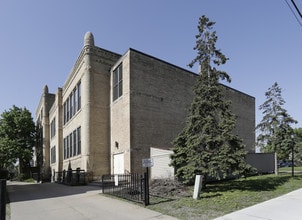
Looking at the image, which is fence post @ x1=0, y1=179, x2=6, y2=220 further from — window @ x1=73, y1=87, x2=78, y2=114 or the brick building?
window @ x1=73, y1=87, x2=78, y2=114

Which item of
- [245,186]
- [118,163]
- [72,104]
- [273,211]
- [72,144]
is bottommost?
[245,186]

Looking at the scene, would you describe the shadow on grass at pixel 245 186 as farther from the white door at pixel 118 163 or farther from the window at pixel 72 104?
the window at pixel 72 104

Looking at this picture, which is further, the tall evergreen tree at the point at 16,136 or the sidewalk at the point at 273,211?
the tall evergreen tree at the point at 16,136

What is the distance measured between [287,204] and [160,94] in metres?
12.7

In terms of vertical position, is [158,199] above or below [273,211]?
below

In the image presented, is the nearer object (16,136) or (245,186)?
(245,186)

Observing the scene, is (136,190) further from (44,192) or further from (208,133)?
(44,192)

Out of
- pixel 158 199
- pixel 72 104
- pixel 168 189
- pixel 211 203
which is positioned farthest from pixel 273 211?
pixel 72 104

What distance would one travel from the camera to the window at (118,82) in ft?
64.0

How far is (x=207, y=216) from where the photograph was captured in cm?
725

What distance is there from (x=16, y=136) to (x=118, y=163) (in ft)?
91.0

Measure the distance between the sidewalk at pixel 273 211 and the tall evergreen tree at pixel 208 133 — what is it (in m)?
2.52

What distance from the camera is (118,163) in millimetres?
18781

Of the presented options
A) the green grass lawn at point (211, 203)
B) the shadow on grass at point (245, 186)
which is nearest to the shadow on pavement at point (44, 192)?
the green grass lawn at point (211, 203)
